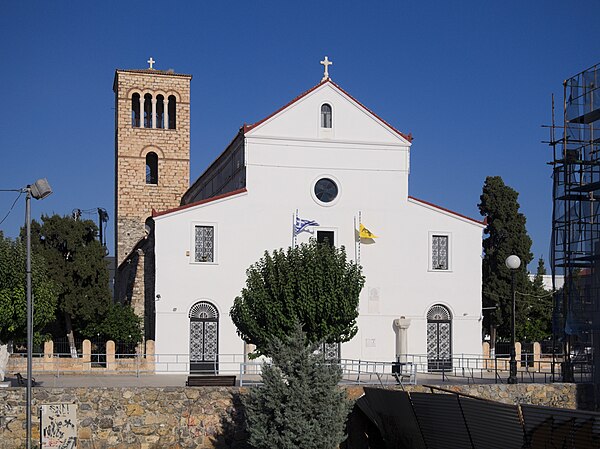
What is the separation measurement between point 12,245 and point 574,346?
1925 centimetres

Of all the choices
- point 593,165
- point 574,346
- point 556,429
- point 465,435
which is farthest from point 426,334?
point 556,429

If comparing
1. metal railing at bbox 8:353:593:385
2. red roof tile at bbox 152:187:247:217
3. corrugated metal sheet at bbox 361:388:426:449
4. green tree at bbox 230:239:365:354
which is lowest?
metal railing at bbox 8:353:593:385

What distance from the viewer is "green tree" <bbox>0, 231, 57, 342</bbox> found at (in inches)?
1044

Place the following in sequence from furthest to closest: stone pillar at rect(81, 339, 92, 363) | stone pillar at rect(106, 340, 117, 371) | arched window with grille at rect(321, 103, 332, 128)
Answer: arched window with grille at rect(321, 103, 332, 128) → stone pillar at rect(81, 339, 92, 363) → stone pillar at rect(106, 340, 117, 371)

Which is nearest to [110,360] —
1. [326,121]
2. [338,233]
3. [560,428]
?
[338,233]

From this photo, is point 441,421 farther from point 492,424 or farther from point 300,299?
point 300,299

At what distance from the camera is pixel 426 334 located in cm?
3903

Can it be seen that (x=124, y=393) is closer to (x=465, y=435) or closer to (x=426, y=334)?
(x=465, y=435)

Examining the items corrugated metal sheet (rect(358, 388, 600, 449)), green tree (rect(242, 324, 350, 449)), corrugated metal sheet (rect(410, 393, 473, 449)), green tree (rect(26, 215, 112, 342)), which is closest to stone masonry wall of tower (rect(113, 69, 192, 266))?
green tree (rect(26, 215, 112, 342))

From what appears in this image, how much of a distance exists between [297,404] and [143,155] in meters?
36.2

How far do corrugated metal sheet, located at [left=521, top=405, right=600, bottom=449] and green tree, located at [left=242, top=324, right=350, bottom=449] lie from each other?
5683 mm

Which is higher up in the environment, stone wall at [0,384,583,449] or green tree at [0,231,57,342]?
green tree at [0,231,57,342]

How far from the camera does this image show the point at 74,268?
43.9 meters

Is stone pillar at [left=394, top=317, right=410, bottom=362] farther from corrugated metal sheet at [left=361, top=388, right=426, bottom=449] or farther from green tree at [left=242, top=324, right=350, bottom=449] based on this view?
green tree at [left=242, top=324, right=350, bottom=449]
